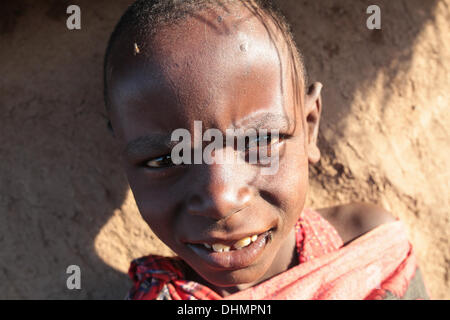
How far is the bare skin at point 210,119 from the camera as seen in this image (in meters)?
1.03

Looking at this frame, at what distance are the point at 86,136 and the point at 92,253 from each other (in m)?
0.48

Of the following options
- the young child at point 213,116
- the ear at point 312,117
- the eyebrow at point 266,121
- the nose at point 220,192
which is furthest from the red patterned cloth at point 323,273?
the eyebrow at point 266,121

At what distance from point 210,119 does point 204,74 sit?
107 mm

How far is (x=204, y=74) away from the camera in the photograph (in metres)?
1.03

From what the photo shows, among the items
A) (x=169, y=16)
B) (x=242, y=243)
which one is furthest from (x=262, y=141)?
(x=169, y=16)

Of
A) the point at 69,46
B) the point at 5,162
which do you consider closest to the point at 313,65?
the point at 69,46

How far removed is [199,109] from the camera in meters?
1.02

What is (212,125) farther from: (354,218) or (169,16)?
(354,218)

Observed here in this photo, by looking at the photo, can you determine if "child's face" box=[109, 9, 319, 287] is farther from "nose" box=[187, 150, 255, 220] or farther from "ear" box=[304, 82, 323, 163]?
"ear" box=[304, 82, 323, 163]

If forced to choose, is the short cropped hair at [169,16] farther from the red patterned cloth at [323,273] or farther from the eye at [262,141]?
the red patterned cloth at [323,273]

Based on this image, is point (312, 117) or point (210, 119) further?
point (312, 117)

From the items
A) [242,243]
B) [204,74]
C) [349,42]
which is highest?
[349,42]

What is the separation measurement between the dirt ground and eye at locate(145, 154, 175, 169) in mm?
631
